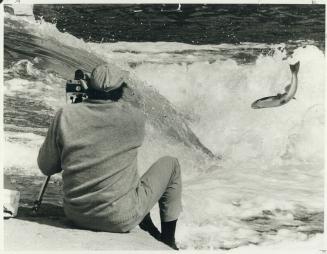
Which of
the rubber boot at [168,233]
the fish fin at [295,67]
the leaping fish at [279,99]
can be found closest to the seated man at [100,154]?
the rubber boot at [168,233]

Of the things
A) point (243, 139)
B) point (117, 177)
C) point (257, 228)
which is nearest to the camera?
point (117, 177)

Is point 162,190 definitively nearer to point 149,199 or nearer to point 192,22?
point 149,199

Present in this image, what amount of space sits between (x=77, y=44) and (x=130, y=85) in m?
0.36

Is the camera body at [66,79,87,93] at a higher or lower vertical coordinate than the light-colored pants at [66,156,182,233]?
higher

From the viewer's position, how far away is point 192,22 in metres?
3.13

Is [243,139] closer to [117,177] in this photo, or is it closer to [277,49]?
[277,49]

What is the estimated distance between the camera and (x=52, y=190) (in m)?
2.94

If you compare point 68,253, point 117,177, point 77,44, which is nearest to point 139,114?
point 117,177

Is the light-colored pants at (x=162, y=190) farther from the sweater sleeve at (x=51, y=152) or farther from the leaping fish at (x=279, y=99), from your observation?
the leaping fish at (x=279, y=99)

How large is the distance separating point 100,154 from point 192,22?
1060 millimetres

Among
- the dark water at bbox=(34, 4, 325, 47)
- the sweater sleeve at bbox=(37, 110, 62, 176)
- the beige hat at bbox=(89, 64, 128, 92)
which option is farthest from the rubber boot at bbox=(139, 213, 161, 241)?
the dark water at bbox=(34, 4, 325, 47)

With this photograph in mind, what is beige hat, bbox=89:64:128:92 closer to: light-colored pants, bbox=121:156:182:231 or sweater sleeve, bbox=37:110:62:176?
sweater sleeve, bbox=37:110:62:176

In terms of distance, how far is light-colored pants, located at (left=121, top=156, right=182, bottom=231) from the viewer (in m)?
2.48

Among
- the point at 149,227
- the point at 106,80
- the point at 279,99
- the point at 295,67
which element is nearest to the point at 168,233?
the point at 149,227
